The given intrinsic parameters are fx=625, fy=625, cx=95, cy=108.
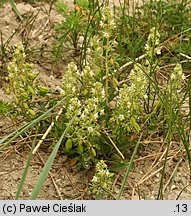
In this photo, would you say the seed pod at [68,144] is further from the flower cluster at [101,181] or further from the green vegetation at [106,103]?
the flower cluster at [101,181]

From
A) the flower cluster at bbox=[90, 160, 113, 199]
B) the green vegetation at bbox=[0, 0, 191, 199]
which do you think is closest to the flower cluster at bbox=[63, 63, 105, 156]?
the green vegetation at bbox=[0, 0, 191, 199]

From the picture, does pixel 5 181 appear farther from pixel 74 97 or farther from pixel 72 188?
pixel 74 97

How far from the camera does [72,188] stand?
2.65 metres

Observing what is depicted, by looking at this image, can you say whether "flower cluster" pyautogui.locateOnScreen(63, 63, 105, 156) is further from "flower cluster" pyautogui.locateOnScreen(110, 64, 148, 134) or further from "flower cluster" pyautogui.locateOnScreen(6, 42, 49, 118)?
"flower cluster" pyautogui.locateOnScreen(6, 42, 49, 118)

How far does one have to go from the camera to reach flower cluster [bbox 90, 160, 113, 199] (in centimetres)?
239

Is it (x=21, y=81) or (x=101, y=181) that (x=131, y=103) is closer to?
(x=101, y=181)

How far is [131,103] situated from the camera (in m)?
2.60

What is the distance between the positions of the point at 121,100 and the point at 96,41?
0.32 meters

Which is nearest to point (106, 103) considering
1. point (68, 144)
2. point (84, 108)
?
point (84, 108)

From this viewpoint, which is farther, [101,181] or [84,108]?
[84,108]

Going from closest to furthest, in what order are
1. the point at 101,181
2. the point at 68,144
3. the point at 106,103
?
1. the point at 101,181
2. the point at 68,144
3. the point at 106,103

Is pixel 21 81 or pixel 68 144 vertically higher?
pixel 21 81

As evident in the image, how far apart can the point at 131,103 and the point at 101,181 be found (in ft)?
1.22

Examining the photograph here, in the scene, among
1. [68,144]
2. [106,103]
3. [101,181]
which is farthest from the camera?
[106,103]
